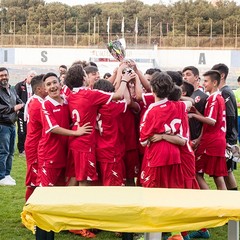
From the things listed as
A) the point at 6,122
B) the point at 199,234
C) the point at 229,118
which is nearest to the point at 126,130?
the point at 199,234

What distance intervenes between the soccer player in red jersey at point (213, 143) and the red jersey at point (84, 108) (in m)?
1.18

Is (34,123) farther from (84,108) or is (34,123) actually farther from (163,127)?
(163,127)

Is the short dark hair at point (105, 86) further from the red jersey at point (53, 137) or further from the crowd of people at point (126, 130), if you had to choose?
the red jersey at point (53, 137)

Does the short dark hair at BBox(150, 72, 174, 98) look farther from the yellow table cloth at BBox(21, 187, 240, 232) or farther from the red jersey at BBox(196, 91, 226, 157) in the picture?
the yellow table cloth at BBox(21, 187, 240, 232)

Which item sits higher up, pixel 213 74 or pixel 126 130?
pixel 213 74

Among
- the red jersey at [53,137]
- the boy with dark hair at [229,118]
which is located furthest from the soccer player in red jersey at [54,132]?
the boy with dark hair at [229,118]

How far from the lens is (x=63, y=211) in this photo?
349cm

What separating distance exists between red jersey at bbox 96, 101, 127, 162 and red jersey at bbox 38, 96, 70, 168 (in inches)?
12.1

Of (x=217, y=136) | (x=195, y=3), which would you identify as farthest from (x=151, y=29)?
(x=217, y=136)

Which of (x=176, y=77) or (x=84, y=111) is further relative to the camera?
(x=176, y=77)

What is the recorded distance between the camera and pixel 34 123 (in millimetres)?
5957

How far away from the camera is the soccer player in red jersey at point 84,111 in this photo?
18.6 feet

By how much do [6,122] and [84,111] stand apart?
10.3ft

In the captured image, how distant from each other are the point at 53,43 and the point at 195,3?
73.1 feet
